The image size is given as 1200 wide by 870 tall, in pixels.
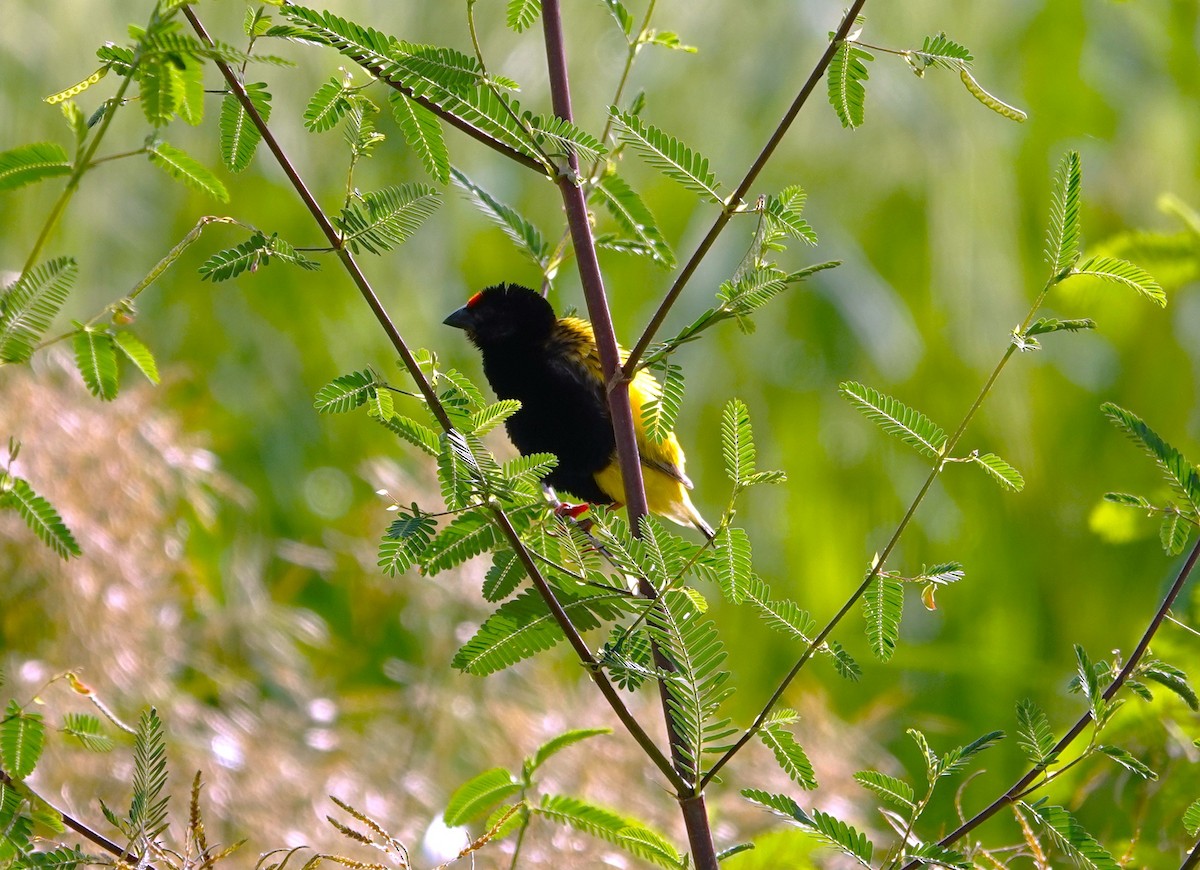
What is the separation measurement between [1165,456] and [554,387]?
1552mm

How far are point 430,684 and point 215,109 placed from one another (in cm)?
275

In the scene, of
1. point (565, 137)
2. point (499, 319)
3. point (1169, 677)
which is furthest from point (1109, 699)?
point (499, 319)

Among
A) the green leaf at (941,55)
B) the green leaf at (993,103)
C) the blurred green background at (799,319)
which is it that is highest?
the green leaf at (941,55)

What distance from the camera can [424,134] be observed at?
119cm

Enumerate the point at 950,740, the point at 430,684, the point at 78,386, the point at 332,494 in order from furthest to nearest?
1. the point at 332,494
2. the point at 950,740
3. the point at 430,684
4. the point at 78,386

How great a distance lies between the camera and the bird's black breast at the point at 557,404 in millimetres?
2545

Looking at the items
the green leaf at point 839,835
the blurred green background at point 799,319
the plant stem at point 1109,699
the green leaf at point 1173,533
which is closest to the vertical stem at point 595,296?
the green leaf at point 839,835

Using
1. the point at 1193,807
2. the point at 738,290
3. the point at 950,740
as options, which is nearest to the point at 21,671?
the point at 738,290

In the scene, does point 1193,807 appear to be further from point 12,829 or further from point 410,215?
A: point 12,829

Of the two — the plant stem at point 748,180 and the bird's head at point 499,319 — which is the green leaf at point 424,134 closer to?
the plant stem at point 748,180

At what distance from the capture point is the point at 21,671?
2.79m

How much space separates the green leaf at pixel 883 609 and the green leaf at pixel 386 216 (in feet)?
1.78

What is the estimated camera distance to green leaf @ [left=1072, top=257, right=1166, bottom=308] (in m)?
1.14

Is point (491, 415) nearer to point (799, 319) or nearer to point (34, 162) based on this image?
point (34, 162)
